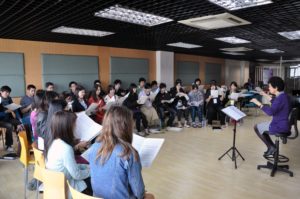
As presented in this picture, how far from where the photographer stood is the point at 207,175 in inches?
138

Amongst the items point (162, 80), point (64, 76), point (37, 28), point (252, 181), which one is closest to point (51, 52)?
point (64, 76)

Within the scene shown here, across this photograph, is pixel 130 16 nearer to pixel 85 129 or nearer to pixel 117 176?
pixel 85 129

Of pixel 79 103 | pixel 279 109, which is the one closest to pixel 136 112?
pixel 79 103

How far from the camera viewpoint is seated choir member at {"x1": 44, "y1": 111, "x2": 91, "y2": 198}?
1.91m

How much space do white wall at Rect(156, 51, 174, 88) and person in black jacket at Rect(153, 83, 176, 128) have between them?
220cm

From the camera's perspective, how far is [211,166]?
151 inches

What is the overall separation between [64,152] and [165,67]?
7.52 meters

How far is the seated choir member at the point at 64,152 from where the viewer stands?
1.91m

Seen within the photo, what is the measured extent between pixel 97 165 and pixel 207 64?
36.5 feet

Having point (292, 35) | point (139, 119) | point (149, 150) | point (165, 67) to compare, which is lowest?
point (139, 119)

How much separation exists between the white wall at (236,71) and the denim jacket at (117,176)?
13193mm

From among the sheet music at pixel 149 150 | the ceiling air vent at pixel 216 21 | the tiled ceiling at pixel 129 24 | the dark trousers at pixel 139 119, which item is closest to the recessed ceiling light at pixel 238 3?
the tiled ceiling at pixel 129 24

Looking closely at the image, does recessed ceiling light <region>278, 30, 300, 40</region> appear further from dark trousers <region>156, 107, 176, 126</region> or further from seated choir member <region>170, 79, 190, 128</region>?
dark trousers <region>156, 107, 176, 126</region>

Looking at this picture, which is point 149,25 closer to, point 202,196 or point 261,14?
point 261,14
